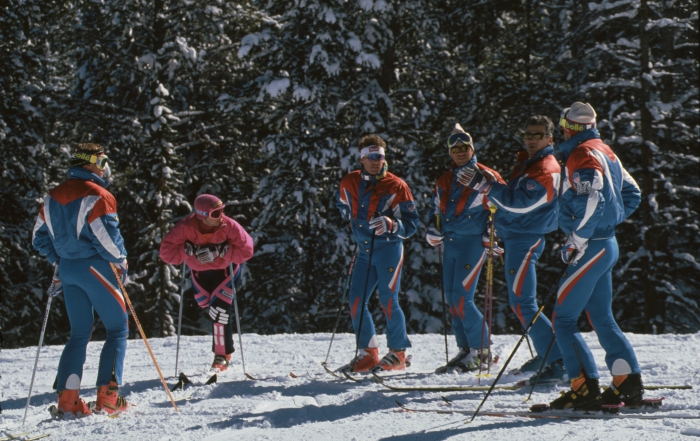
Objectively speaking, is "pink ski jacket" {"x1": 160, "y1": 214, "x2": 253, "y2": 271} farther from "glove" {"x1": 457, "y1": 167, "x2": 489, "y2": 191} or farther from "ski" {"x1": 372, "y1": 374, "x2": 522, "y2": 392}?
"glove" {"x1": 457, "y1": 167, "x2": 489, "y2": 191}

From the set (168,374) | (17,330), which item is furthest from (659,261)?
(17,330)

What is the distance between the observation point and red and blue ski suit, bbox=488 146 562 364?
577cm

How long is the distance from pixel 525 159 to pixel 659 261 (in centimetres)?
1094

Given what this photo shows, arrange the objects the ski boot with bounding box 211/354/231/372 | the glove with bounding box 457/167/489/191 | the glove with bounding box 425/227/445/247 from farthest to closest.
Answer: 1. the ski boot with bounding box 211/354/231/372
2. the glove with bounding box 425/227/445/247
3. the glove with bounding box 457/167/489/191

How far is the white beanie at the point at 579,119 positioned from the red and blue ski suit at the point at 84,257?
3128mm

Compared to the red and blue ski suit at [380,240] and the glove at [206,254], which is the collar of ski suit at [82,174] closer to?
the glove at [206,254]

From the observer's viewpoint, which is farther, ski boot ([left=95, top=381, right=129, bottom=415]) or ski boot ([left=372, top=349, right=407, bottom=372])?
ski boot ([left=372, top=349, right=407, bottom=372])

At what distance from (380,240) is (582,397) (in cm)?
255

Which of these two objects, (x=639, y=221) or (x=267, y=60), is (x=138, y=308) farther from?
(x=639, y=221)

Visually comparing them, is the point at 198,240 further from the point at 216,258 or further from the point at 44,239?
the point at 44,239

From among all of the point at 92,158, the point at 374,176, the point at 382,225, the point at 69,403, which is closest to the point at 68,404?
the point at 69,403

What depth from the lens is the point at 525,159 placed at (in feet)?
20.3

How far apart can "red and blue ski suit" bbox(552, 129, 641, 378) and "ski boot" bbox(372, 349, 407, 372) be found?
Answer: 226 cm

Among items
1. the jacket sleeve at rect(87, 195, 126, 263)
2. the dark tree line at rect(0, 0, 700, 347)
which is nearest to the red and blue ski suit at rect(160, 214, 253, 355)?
the jacket sleeve at rect(87, 195, 126, 263)
